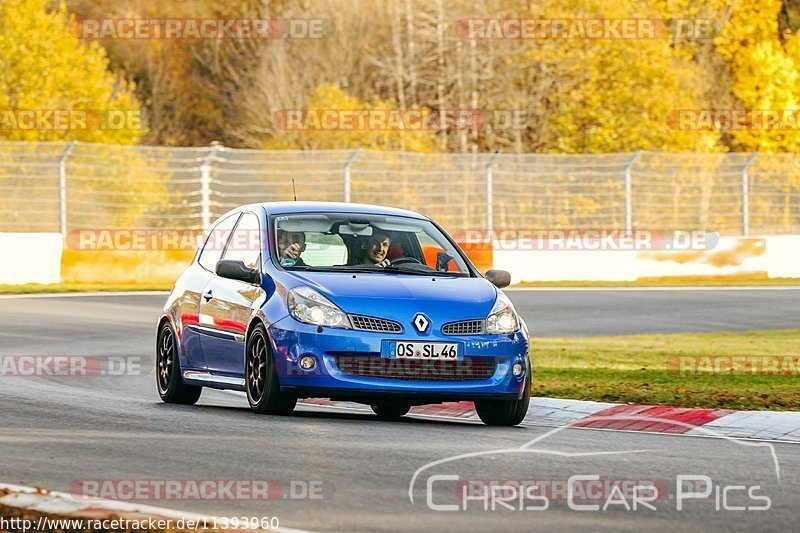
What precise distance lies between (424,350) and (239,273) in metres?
1.60

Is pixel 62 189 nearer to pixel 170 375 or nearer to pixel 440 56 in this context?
pixel 170 375

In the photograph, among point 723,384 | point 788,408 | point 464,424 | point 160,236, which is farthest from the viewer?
point 160,236

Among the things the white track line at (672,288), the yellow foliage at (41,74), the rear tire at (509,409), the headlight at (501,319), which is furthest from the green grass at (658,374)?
the yellow foliage at (41,74)

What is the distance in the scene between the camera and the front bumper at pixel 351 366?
10.7m

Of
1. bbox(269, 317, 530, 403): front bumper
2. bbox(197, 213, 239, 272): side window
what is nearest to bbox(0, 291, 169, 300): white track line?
bbox(197, 213, 239, 272): side window

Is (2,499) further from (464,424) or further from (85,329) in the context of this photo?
(85,329)

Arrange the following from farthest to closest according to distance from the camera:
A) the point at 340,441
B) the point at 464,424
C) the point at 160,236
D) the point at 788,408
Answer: the point at 160,236 < the point at 788,408 < the point at 464,424 < the point at 340,441

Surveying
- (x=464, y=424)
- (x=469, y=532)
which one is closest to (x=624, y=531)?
(x=469, y=532)

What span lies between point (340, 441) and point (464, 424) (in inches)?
74.9

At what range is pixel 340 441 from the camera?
32.3 ft

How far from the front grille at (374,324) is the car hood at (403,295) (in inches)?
1.3

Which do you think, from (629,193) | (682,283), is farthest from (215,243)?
(629,193)

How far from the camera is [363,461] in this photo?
8898mm

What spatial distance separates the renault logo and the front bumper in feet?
0.15
